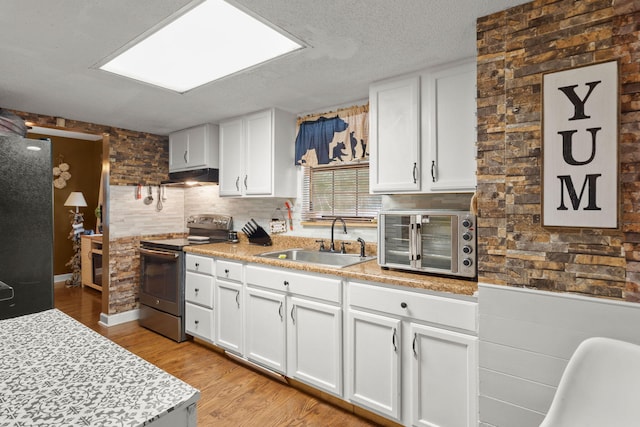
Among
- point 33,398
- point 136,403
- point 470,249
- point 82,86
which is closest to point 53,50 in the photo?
point 82,86

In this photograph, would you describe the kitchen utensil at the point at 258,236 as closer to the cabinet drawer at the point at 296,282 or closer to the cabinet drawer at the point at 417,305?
the cabinet drawer at the point at 296,282

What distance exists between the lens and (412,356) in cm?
196

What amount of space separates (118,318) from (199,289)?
54.9 inches

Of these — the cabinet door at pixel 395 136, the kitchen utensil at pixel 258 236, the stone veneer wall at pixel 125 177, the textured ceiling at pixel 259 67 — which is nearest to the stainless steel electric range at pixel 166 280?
the stone veneer wall at pixel 125 177

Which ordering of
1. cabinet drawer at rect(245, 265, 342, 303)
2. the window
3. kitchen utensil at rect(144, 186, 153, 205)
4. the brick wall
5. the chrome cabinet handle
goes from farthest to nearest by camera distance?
kitchen utensil at rect(144, 186, 153, 205) → the brick wall → the window → cabinet drawer at rect(245, 265, 342, 303) → the chrome cabinet handle

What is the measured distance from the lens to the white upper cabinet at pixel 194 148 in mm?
3699

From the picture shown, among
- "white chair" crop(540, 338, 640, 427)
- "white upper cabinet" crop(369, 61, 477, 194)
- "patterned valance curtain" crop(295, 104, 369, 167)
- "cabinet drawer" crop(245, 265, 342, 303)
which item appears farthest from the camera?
"patterned valance curtain" crop(295, 104, 369, 167)

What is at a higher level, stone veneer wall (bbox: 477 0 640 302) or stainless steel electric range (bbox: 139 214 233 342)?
stone veneer wall (bbox: 477 0 640 302)

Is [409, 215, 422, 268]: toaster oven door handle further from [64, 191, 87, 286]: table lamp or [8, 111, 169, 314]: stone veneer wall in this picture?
[64, 191, 87, 286]: table lamp

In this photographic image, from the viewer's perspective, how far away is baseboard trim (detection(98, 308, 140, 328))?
3846 millimetres

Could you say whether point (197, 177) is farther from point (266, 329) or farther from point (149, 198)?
point (266, 329)

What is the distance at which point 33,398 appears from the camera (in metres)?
0.79

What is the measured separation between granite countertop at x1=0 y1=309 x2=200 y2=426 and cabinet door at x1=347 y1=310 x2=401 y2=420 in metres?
1.41

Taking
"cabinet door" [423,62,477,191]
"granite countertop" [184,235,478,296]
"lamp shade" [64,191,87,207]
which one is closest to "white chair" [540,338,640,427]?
"granite countertop" [184,235,478,296]
